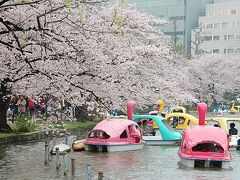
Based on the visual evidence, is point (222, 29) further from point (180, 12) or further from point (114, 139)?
point (114, 139)

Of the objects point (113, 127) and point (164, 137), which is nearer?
point (113, 127)

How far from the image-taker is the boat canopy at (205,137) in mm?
16594

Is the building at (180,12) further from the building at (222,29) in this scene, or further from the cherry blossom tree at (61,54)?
the cherry blossom tree at (61,54)

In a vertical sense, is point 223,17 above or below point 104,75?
above

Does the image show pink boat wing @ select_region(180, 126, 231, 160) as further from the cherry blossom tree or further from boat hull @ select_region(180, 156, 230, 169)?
the cherry blossom tree

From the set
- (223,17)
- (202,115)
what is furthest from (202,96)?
(202,115)

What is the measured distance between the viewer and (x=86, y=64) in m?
19.5

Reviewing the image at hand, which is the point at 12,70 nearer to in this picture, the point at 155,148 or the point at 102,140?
the point at 102,140

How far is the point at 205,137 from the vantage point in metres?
16.8

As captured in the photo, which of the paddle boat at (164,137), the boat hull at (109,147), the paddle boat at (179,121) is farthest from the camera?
the paddle boat at (179,121)

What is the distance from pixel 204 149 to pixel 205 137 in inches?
22.9

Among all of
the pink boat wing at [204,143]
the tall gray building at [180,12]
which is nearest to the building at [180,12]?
the tall gray building at [180,12]

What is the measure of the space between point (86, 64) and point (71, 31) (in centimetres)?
228

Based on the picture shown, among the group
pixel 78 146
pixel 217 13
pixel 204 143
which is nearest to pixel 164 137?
pixel 78 146
